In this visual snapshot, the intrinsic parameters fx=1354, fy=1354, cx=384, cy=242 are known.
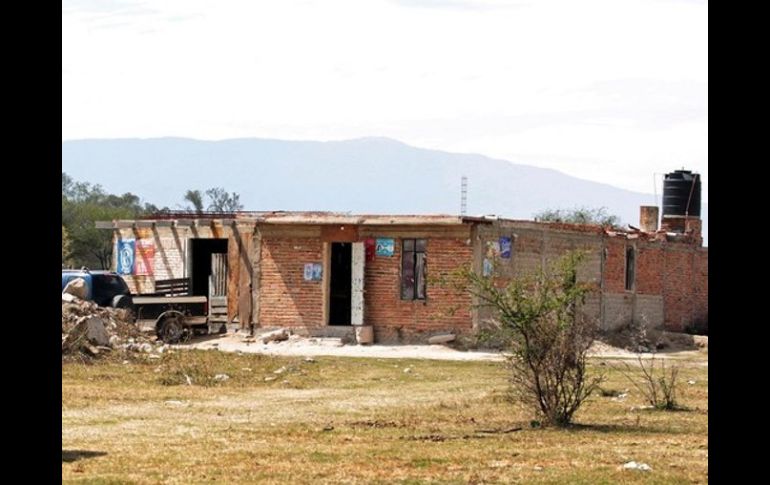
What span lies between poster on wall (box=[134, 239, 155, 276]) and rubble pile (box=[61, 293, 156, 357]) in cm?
693

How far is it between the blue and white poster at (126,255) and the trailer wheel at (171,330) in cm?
536

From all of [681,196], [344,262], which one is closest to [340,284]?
[344,262]

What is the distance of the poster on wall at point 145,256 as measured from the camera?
39781 millimetres

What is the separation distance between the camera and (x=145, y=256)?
39844 millimetres

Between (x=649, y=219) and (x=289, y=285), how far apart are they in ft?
61.7

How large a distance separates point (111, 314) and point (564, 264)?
15.7 m

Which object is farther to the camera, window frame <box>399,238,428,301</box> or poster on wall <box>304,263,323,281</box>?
poster on wall <box>304,263,323,281</box>

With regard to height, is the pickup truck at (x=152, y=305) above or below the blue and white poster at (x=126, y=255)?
below

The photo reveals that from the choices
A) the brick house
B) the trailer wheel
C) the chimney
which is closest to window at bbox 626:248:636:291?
the brick house

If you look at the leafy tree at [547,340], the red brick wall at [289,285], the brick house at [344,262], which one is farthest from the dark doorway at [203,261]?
the leafy tree at [547,340]

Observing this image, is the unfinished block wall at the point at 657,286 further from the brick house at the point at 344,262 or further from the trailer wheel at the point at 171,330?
the trailer wheel at the point at 171,330

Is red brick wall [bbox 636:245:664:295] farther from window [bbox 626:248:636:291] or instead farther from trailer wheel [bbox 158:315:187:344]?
trailer wheel [bbox 158:315:187:344]

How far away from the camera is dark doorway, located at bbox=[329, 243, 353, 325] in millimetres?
37500
